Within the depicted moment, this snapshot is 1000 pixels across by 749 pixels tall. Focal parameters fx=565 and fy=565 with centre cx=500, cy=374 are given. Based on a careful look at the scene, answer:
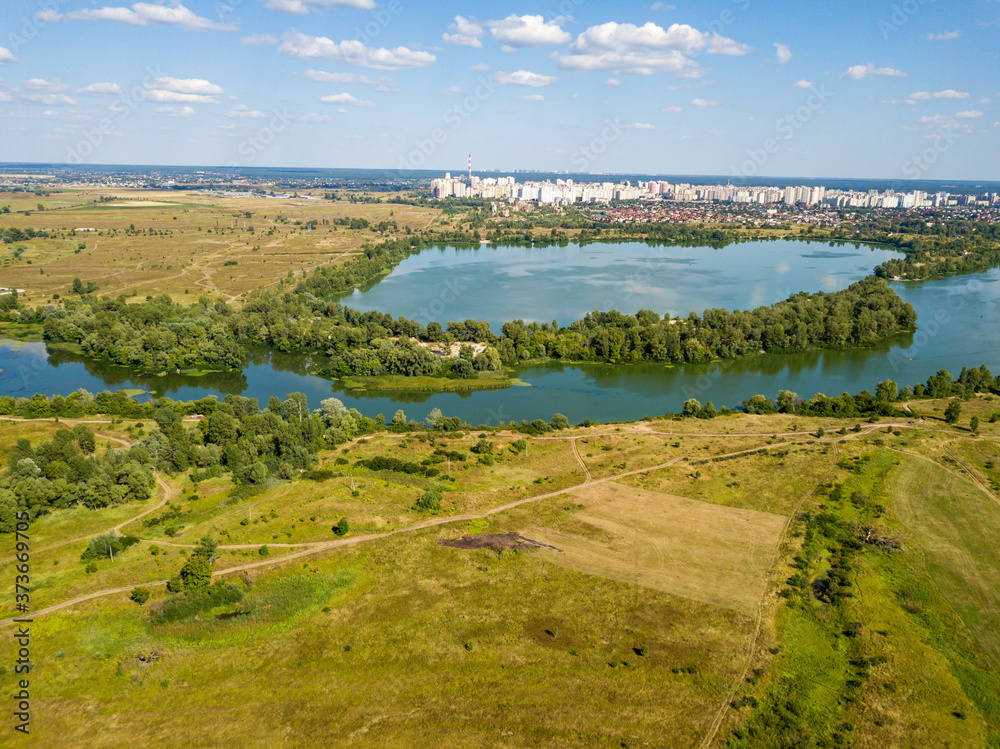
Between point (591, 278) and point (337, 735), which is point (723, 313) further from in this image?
point (337, 735)

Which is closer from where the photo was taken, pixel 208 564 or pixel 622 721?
pixel 622 721

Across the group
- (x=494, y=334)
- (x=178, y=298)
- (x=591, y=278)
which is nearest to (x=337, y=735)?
(x=494, y=334)

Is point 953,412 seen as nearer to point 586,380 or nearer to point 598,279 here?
point 586,380

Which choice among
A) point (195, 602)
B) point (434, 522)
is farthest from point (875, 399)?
point (195, 602)

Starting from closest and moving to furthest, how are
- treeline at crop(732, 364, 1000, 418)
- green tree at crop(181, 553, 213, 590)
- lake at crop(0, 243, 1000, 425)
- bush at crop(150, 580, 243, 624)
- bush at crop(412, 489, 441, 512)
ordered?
bush at crop(150, 580, 243, 624), green tree at crop(181, 553, 213, 590), bush at crop(412, 489, 441, 512), treeline at crop(732, 364, 1000, 418), lake at crop(0, 243, 1000, 425)

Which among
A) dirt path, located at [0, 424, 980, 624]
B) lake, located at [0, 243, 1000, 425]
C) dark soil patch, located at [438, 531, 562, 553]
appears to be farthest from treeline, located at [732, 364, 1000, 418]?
dark soil patch, located at [438, 531, 562, 553]

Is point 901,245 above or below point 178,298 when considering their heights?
above

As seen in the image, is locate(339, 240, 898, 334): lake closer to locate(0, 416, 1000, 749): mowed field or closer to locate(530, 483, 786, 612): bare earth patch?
locate(530, 483, 786, 612): bare earth patch
